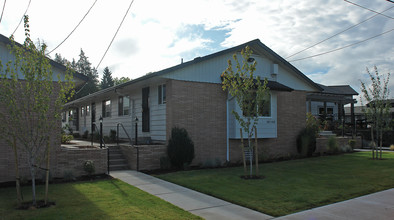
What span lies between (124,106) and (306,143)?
1009 cm

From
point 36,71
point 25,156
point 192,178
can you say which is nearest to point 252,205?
point 192,178

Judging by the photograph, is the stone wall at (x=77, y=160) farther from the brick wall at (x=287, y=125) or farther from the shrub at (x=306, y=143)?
the shrub at (x=306, y=143)

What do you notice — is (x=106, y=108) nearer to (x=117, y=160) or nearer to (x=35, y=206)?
(x=117, y=160)

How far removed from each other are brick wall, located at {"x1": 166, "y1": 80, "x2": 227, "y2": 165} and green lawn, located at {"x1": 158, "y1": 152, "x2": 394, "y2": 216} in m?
2.14

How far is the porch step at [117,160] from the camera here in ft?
38.6

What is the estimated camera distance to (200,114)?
13.1m

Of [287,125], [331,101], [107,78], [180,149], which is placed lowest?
[180,149]

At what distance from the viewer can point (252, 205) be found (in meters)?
6.43

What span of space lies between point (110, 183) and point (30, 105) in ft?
11.4

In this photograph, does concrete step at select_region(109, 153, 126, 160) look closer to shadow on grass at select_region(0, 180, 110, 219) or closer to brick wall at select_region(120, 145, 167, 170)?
brick wall at select_region(120, 145, 167, 170)

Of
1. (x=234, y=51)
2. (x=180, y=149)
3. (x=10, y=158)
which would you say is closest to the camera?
(x=10, y=158)

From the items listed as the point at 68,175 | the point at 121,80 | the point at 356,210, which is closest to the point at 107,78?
the point at 121,80

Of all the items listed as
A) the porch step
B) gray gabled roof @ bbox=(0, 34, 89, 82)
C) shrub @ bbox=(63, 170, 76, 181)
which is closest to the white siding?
the porch step

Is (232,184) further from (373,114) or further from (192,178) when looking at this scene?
(373,114)
